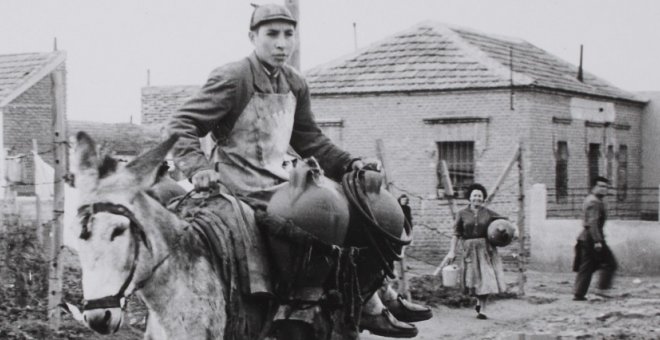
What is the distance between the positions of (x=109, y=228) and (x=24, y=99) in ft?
90.6

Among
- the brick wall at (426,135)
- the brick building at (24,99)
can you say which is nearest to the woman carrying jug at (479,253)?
the brick wall at (426,135)

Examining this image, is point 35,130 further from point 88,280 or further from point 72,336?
point 88,280

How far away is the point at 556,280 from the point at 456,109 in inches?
238

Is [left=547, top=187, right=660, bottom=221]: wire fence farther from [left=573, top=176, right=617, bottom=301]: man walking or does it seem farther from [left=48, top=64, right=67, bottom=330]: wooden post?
[left=48, top=64, right=67, bottom=330]: wooden post

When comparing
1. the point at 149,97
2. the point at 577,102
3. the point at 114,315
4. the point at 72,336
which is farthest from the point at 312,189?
the point at 149,97

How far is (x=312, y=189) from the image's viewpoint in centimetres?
566

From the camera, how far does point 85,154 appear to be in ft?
16.4

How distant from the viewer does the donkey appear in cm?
475

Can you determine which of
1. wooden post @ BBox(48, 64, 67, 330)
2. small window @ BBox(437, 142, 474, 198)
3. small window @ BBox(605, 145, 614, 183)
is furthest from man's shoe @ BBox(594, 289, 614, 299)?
small window @ BBox(605, 145, 614, 183)

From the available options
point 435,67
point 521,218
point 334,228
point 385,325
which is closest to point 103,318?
point 334,228

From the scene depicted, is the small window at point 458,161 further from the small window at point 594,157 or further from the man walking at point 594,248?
the man walking at point 594,248

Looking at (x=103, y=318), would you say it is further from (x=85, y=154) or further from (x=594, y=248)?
(x=594, y=248)

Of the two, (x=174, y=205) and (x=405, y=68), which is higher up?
(x=405, y=68)

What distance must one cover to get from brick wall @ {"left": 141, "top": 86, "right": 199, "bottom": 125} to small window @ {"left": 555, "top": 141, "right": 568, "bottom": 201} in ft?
48.0
